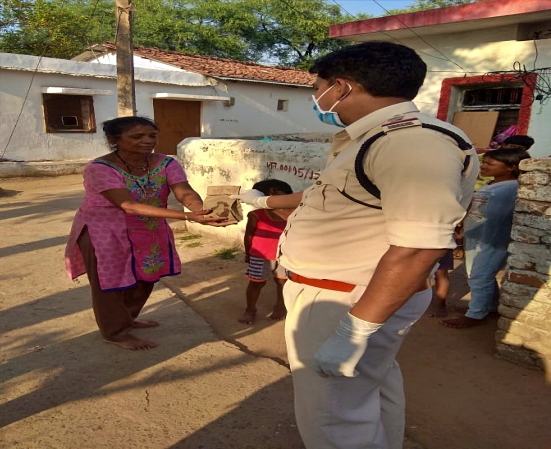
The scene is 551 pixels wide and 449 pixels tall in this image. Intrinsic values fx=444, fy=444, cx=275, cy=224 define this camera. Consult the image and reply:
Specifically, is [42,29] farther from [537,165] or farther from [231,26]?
[537,165]

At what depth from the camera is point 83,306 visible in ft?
12.4

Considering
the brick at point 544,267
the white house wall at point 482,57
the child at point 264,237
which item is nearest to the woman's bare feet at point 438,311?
the brick at point 544,267

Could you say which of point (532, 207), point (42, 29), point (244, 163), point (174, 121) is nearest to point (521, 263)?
point (532, 207)

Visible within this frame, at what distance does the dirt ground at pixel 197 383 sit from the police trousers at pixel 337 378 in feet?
2.35

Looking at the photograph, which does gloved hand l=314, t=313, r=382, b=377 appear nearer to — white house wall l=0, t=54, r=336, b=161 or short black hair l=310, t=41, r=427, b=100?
short black hair l=310, t=41, r=427, b=100

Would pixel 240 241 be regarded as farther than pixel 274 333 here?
Yes

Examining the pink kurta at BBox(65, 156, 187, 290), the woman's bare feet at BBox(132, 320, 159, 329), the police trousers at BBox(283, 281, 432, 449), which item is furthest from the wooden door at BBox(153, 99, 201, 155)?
the police trousers at BBox(283, 281, 432, 449)

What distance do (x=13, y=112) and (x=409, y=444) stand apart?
12.2 m

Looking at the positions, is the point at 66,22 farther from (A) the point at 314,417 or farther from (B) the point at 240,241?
(A) the point at 314,417

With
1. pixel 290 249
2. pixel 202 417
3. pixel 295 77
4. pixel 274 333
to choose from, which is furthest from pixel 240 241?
pixel 295 77

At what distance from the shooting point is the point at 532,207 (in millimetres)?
2807

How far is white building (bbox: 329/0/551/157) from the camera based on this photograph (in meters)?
6.34

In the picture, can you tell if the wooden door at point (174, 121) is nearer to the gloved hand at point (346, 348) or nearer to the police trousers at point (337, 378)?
the police trousers at point (337, 378)

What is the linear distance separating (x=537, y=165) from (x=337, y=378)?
2058 millimetres
